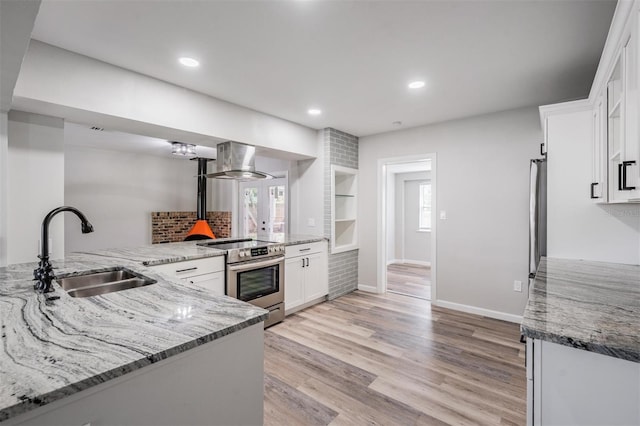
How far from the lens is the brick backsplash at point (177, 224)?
620 centimetres

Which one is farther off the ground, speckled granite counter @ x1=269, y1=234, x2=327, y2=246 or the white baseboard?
speckled granite counter @ x1=269, y1=234, x2=327, y2=246

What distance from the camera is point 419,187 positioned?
23.1 feet

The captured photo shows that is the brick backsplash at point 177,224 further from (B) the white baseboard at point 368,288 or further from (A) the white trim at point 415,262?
(A) the white trim at point 415,262

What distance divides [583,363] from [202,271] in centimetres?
261

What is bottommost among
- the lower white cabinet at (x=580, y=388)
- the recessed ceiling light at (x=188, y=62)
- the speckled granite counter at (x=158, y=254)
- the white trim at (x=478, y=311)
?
the white trim at (x=478, y=311)

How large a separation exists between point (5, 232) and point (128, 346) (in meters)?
2.05

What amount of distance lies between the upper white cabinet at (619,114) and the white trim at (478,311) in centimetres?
184

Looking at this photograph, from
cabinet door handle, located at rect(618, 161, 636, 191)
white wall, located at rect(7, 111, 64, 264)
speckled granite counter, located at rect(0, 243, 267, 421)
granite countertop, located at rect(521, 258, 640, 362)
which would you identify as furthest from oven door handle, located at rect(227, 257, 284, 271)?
cabinet door handle, located at rect(618, 161, 636, 191)

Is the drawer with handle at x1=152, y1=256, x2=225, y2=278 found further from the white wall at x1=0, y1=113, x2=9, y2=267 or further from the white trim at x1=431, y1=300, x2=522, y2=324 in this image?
the white trim at x1=431, y1=300, x2=522, y2=324

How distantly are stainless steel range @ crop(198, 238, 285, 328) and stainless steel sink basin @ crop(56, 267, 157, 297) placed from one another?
3.18 ft

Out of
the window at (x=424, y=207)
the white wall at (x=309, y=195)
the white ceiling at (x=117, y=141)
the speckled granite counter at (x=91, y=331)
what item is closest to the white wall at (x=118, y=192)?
the white ceiling at (x=117, y=141)

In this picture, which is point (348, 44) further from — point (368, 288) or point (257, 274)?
point (368, 288)

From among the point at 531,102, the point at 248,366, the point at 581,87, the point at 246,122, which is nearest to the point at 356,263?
the point at 246,122

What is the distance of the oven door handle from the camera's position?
2.96m
